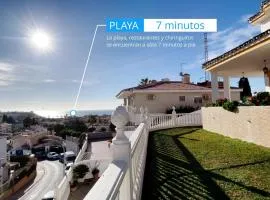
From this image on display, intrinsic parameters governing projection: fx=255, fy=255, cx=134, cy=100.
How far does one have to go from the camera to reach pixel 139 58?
2192cm

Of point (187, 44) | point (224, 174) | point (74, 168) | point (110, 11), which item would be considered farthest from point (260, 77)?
point (224, 174)

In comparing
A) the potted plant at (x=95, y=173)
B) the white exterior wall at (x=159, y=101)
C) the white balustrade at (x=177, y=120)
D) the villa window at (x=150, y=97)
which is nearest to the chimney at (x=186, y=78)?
Result: the white exterior wall at (x=159, y=101)

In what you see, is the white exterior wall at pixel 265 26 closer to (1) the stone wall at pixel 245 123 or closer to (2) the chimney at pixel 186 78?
(1) the stone wall at pixel 245 123

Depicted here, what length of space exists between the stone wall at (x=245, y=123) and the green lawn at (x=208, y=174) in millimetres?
1019

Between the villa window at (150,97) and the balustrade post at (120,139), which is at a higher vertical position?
the villa window at (150,97)

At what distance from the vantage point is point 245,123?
10594 mm

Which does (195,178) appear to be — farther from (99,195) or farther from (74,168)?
(74,168)

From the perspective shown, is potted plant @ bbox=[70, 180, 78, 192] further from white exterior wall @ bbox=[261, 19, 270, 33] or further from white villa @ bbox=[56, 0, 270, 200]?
white exterior wall @ bbox=[261, 19, 270, 33]

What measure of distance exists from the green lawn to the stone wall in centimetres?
102

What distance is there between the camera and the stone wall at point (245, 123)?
9077 millimetres

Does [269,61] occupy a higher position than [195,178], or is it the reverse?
[269,61]

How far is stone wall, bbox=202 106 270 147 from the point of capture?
29.8 ft

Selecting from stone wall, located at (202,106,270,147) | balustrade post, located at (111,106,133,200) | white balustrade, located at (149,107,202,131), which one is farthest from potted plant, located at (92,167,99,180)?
balustrade post, located at (111,106,133,200)

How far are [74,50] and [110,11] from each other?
23.3 feet
